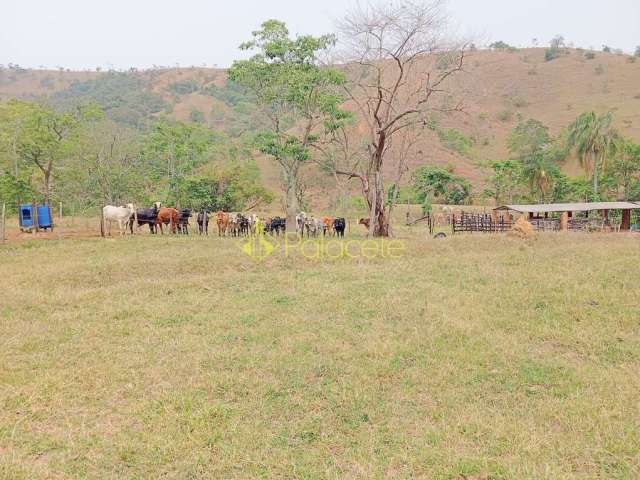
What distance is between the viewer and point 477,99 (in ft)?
141

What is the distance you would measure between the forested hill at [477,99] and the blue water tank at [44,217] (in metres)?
33.1

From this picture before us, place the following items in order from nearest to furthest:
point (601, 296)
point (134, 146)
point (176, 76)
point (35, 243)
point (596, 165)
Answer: point (601, 296) < point (35, 243) < point (596, 165) < point (134, 146) < point (176, 76)

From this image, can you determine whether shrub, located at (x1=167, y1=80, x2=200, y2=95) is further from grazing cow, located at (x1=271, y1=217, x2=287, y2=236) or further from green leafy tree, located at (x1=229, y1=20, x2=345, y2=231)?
grazing cow, located at (x1=271, y1=217, x2=287, y2=236)

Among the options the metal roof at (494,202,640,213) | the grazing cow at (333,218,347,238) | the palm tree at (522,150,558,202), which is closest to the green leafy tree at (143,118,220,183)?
the grazing cow at (333,218,347,238)

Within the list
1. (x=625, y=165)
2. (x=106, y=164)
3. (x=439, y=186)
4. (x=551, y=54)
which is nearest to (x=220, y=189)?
(x=106, y=164)

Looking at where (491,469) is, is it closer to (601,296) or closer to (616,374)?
(616,374)

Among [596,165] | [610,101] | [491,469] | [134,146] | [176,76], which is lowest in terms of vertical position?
[491,469]

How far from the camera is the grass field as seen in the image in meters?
4.67

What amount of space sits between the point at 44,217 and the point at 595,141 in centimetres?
3494

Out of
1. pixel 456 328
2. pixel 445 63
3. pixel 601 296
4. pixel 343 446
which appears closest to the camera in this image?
pixel 343 446

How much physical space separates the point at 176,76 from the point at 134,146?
81.2 meters

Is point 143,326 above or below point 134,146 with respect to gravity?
below

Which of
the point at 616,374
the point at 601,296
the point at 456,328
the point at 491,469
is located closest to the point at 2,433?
the point at 491,469

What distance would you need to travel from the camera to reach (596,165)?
3488 cm
